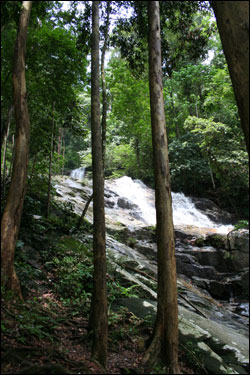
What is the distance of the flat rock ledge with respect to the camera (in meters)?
4.01

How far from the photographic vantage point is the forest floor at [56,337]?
2838mm

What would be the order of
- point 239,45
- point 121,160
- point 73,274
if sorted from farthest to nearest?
point 121,160, point 73,274, point 239,45

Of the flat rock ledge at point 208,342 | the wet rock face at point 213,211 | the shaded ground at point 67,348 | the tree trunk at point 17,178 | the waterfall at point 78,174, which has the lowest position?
the flat rock ledge at point 208,342

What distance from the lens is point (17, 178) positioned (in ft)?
11.9

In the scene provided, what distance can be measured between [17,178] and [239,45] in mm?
3033

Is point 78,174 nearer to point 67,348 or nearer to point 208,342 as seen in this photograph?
point 208,342

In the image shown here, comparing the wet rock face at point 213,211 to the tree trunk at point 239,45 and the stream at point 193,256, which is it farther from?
the tree trunk at point 239,45

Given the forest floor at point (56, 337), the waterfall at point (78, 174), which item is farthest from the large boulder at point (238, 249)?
the waterfall at point (78, 174)

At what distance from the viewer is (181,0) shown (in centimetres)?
689

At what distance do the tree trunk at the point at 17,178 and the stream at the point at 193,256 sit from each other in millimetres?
3704

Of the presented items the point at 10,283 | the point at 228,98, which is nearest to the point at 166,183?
the point at 10,283

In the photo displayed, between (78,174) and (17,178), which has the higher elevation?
(78,174)

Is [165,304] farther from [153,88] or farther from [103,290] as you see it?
[153,88]

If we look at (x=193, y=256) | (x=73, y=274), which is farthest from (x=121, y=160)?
(x=73, y=274)
